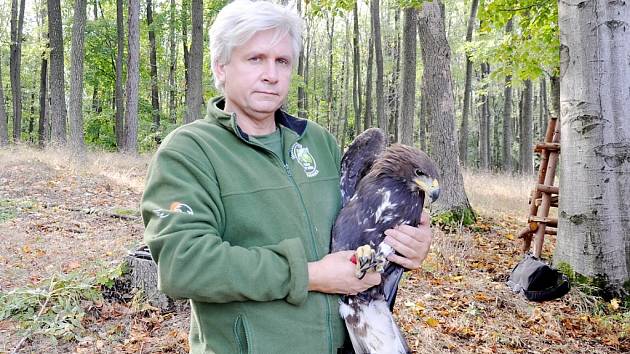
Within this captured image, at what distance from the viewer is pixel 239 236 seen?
1.83m

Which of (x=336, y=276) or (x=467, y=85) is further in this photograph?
(x=467, y=85)

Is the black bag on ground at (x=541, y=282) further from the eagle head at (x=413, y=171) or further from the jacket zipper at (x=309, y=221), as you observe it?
the jacket zipper at (x=309, y=221)

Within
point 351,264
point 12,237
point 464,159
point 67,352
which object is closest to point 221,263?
point 351,264

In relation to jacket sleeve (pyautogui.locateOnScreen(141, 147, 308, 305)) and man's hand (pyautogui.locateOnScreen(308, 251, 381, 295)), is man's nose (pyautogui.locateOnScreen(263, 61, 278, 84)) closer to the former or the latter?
jacket sleeve (pyautogui.locateOnScreen(141, 147, 308, 305))

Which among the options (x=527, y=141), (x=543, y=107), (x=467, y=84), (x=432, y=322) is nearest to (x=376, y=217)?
(x=432, y=322)

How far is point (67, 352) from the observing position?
424cm

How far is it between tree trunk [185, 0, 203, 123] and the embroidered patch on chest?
43.9 feet

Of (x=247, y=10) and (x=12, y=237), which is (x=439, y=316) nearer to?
(x=247, y=10)

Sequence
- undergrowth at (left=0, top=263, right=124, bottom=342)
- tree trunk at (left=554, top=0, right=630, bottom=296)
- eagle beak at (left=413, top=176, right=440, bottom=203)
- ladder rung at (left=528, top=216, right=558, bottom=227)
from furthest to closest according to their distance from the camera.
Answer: ladder rung at (left=528, top=216, right=558, bottom=227)
tree trunk at (left=554, top=0, right=630, bottom=296)
undergrowth at (left=0, top=263, right=124, bottom=342)
eagle beak at (left=413, top=176, right=440, bottom=203)

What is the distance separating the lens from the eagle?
203 cm

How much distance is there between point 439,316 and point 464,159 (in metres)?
22.4

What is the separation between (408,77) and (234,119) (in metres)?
11.7

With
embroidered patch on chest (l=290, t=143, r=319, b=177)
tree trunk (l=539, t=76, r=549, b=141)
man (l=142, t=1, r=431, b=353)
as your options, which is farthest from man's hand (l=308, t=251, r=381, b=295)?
tree trunk (l=539, t=76, r=549, b=141)

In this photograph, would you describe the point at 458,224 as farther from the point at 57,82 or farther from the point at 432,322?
the point at 57,82
